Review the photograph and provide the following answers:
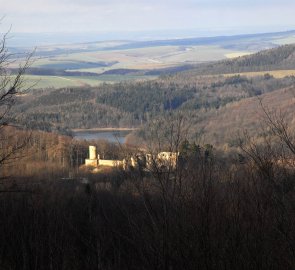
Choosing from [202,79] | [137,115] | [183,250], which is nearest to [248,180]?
[183,250]

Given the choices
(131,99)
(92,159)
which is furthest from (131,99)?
(92,159)

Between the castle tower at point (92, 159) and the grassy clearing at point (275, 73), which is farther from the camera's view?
the grassy clearing at point (275, 73)

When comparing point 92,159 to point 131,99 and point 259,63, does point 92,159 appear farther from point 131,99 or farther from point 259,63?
point 259,63

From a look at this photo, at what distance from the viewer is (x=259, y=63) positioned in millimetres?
112688

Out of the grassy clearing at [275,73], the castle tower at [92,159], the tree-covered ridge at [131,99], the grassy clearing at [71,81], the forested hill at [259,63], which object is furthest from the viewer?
the forested hill at [259,63]

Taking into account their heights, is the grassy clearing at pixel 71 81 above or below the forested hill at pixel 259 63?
below

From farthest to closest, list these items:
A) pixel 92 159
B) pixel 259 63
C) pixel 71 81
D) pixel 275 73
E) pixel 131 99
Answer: pixel 259 63 < pixel 71 81 < pixel 275 73 < pixel 131 99 < pixel 92 159

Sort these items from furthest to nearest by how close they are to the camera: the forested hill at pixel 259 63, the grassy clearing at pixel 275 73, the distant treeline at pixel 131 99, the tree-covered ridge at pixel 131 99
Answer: the forested hill at pixel 259 63, the grassy clearing at pixel 275 73, the distant treeline at pixel 131 99, the tree-covered ridge at pixel 131 99

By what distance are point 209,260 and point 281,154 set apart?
2.69 m

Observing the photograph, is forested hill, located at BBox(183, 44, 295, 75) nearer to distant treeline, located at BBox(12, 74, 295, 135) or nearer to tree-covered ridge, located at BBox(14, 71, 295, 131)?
tree-covered ridge, located at BBox(14, 71, 295, 131)

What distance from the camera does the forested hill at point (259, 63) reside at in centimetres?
11012

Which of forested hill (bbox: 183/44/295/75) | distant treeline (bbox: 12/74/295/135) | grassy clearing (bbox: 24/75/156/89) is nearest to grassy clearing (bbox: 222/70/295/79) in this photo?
distant treeline (bbox: 12/74/295/135)

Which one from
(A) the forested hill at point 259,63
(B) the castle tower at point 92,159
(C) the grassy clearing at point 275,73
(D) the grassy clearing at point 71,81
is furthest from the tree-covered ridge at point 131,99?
(B) the castle tower at point 92,159

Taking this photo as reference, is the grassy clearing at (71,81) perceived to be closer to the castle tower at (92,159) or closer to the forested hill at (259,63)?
the forested hill at (259,63)
